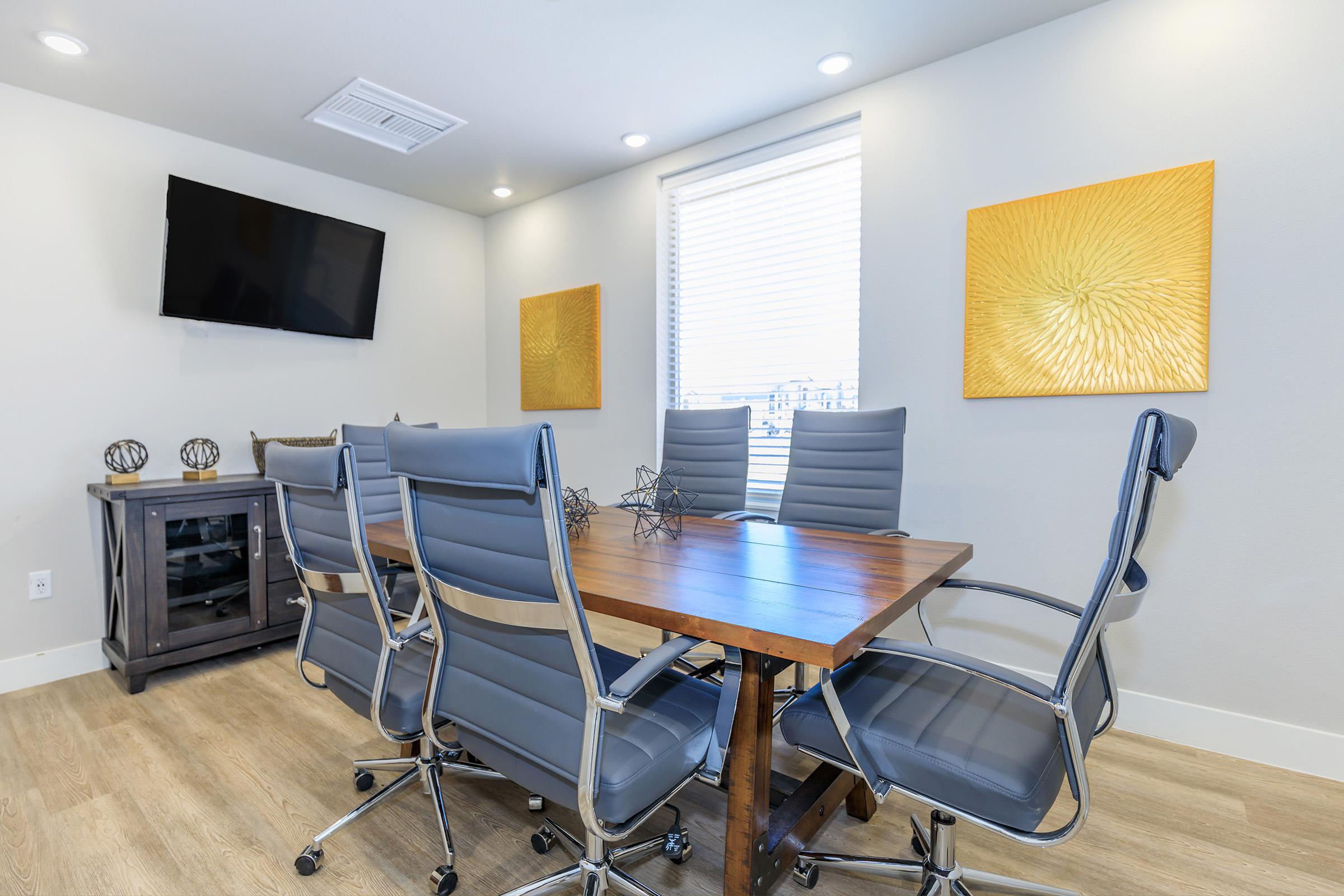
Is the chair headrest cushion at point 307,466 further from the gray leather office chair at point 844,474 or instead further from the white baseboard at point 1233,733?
the white baseboard at point 1233,733

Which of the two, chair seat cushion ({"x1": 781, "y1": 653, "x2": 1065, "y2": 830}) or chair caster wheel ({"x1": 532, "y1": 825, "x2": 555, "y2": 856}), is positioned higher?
chair seat cushion ({"x1": 781, "y1": 653, "x2": 1065, "y2": 830})

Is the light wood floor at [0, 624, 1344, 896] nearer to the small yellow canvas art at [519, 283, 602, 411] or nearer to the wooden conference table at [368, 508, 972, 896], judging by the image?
the wooden conference table at [368, 508, 972, 896]

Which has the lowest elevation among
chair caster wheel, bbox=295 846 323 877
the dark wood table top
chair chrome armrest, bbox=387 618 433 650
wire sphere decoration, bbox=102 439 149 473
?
chair caster wheel, bbox=295 846 323 877

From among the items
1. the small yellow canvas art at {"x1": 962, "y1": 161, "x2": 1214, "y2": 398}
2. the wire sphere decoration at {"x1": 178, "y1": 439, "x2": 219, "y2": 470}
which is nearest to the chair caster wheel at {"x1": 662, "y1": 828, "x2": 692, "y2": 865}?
the small yellow canvas art at {"x1": 962, "y1": 161, "x2": 1214, "y2": 398}

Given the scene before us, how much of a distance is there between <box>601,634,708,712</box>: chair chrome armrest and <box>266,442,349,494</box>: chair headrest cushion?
0.89 meters

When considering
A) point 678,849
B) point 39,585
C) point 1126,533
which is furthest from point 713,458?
point 39,585

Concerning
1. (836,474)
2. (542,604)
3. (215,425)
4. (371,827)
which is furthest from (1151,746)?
(215,425)

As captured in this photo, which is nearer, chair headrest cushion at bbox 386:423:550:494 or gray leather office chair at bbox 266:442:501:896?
chair headrest cushion at bbox 386:423:550:494

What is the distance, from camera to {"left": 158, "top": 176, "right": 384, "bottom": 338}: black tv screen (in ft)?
10.9

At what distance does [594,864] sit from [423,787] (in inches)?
40.0

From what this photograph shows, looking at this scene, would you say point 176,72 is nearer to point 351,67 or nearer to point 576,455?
point 351,67

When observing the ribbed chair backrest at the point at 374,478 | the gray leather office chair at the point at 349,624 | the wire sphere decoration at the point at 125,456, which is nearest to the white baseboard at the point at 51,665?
the wire sphere decoration at the point at 125,456

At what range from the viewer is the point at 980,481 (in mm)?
2822

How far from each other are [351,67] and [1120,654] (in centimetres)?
422
